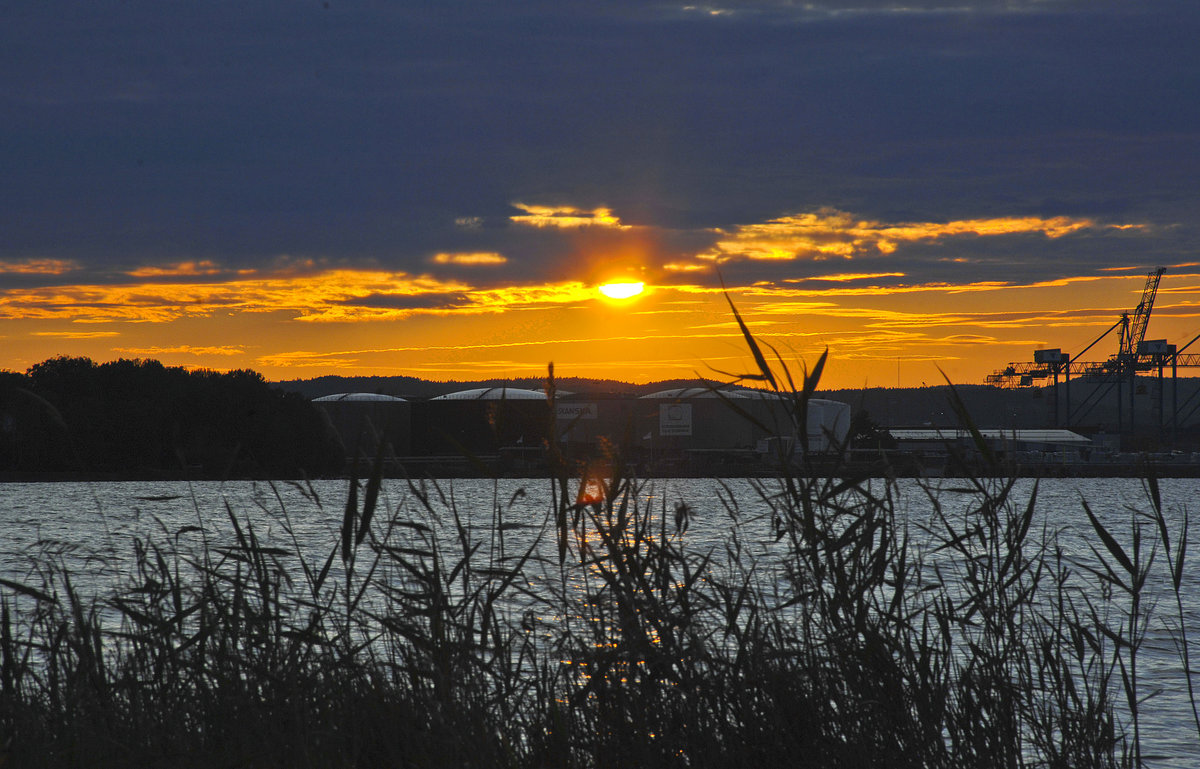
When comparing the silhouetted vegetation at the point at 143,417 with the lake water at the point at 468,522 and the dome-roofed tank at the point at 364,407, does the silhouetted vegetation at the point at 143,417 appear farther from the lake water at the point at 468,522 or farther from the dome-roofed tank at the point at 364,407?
the dome-roofed tank at the point at 364,407

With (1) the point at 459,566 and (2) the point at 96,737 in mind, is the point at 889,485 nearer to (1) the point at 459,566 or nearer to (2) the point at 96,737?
(1) the point at 459,566

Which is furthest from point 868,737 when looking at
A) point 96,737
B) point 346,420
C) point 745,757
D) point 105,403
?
point 346,420

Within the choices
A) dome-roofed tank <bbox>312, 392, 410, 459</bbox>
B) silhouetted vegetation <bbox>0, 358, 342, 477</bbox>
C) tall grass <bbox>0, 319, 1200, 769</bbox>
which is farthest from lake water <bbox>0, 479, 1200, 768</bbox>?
dome-roofed tank <bbox>312, 392, 410, 459</bbox>

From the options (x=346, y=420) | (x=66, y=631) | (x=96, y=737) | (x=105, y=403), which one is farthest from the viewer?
(x=346, y=420)

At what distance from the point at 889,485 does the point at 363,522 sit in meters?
3.01

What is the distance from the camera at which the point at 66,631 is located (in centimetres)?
680

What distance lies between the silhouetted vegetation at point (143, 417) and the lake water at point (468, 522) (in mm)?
2883

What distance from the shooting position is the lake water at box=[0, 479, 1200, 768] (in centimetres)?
747

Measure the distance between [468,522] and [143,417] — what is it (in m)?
70.5

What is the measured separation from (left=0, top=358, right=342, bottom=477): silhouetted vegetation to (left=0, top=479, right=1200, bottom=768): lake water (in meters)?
2.88

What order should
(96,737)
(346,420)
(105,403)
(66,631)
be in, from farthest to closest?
(346,420)
(105,403)
(66,631)
(96,737)

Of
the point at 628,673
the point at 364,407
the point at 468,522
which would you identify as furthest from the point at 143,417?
the point at 628,673

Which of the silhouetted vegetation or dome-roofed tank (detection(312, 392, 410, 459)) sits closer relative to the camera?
the silhouetted vegetation

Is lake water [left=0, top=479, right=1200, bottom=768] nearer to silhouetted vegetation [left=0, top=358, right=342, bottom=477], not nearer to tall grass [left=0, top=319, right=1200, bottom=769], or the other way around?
tall grass [left=0, top=319, right=1200, bottom=769]
